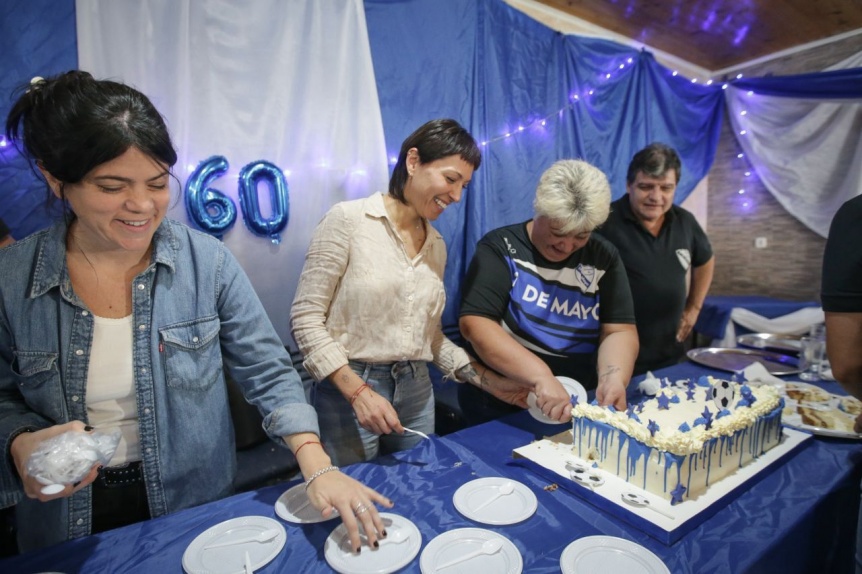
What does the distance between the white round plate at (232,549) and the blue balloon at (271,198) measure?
1316 mm

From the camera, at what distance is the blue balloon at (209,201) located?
6.17 ft

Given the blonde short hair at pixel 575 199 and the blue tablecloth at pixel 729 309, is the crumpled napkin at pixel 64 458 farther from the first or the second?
the blue tablecloth at pixel 729 309

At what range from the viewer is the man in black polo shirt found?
7.98ft

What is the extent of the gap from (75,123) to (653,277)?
96.4 inches

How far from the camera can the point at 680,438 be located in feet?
3.75

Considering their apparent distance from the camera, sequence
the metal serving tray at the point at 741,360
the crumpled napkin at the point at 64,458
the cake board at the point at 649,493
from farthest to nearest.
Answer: the metal serving tray at the point at 741,360 → the cake board at the point at 649,493 → the crumpled napkin at the point at 64,458

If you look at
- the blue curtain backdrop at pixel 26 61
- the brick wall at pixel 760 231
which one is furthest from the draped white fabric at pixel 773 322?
the blue curtain backdrop at pixel 26 61

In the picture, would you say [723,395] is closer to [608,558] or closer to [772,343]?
[608,558]

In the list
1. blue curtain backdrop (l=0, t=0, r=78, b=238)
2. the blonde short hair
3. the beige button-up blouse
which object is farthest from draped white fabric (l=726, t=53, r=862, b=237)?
blue curtain backdrop (l=0, t=0, r=78, b=238)

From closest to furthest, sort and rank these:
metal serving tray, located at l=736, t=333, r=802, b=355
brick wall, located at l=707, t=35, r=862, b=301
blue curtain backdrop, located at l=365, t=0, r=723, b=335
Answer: blue curtain backdrop, located at l=365, t=0, r=723, b=335 < metal serving tray, located at l=736, t=333, r=802, b=355 < brick wall, located at l=707, t=35, r=862, b=301

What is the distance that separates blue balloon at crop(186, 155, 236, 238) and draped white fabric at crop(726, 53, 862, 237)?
441 centimetres

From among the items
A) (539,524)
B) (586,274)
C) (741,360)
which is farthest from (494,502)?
(741,360)

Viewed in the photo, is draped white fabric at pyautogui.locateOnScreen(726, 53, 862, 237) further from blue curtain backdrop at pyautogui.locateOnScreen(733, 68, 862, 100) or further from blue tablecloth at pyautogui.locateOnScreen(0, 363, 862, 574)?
blue tablecloth at pyautogui.locateOnScreen(0, 363, 862, 574)

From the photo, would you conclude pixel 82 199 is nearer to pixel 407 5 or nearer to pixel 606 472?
pixel 606 472
